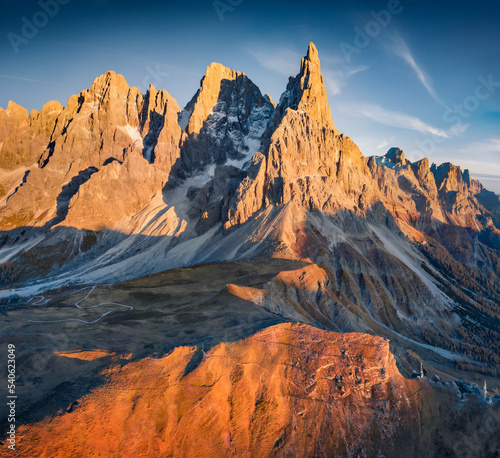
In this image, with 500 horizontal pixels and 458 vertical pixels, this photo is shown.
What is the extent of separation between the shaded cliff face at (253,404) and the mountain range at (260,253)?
0.09m

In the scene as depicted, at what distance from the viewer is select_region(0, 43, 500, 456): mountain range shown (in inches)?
629

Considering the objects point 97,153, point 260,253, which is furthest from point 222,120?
point 260,253

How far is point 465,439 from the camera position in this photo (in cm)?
1614

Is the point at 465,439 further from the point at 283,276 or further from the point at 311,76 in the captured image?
the point at 311,76

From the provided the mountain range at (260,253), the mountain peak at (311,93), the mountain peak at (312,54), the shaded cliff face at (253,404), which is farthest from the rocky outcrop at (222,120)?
the shaded cliff face at (253,404)

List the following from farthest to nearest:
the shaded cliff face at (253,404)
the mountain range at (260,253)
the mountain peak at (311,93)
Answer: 1. the mountain peak at (311,93)
2. the mountain range at (260,253)
3. the shaded cliff face at (253,404)

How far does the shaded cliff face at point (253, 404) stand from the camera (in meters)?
12.9

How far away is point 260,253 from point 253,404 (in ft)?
157

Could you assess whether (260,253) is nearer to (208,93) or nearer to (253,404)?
(253,404)

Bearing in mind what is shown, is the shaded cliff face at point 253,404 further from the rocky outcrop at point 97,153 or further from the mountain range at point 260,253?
the rocky outcrop at point 97,153

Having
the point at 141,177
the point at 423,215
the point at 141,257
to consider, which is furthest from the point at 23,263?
the point at 423,215

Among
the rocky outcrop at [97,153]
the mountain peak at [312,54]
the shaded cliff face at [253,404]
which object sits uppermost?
the mountain peak at [312,54]

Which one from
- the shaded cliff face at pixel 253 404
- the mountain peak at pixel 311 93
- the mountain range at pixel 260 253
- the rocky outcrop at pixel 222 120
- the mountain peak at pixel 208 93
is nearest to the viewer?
the shaded cliff face at pixel 253 404

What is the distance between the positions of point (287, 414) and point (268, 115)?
438ft
